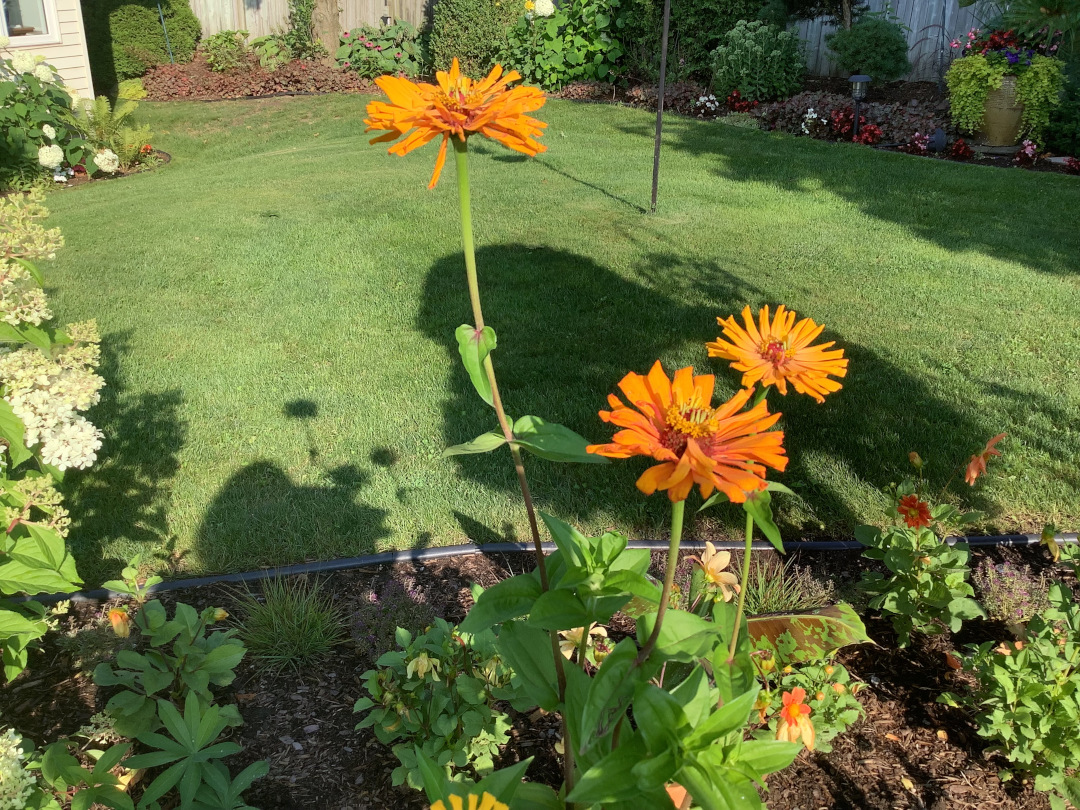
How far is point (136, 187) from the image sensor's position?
25.4ft

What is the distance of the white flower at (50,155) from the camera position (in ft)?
25.5

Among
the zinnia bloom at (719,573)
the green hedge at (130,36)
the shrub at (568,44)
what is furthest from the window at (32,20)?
the zinnia bloom at (719,573)

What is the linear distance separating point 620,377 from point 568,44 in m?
8.63

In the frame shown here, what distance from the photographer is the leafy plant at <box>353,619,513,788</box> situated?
5.99 feet

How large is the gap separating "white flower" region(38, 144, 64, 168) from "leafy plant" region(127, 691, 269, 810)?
25.2ft

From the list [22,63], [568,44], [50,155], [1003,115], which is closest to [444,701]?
[50,155]

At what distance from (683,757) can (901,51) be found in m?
10.2

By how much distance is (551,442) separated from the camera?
133 cm

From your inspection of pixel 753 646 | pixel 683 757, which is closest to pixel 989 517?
pixel 753 646

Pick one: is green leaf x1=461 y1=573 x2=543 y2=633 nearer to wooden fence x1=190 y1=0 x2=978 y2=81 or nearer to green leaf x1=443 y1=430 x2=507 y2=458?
green leaf x1=443 y1=430 x2=507 y2=458

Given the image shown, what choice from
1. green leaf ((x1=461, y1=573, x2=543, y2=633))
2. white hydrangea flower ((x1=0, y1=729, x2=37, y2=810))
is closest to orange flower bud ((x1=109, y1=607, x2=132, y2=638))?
white hydrangea flower ((x1=0, y1=729, x2=37, y2=810))

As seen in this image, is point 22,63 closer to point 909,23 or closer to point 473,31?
point 473,31

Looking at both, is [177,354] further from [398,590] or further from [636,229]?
[636,229]

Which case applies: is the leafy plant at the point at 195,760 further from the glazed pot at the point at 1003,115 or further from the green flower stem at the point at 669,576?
the glazed pot at the point at 1003,115
